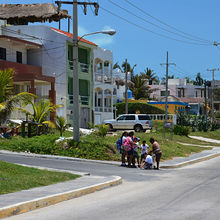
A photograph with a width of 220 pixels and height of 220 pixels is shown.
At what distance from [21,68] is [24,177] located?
26488 mm

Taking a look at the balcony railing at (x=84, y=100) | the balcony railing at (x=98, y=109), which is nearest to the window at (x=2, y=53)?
the balcony railing at (x=84, y=100)

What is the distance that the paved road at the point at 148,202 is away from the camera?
933cm

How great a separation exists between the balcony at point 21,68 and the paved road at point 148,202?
20.4m

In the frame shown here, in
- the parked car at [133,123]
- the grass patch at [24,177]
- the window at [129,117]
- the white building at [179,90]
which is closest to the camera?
the grass patch at [24,177]

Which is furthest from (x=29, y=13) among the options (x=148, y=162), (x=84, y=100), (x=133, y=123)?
(x=148, y=162)

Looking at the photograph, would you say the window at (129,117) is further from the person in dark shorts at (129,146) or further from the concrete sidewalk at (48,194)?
the concrete sidewalk at (48,194)

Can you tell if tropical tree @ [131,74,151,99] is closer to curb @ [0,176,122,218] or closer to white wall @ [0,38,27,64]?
white wall @ [0,38,27,64]

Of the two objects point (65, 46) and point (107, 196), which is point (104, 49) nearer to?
point (65, 46)

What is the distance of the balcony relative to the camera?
35.8 metres

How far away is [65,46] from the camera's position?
43.4 m

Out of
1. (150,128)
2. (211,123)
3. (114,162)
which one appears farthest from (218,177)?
(211,123)

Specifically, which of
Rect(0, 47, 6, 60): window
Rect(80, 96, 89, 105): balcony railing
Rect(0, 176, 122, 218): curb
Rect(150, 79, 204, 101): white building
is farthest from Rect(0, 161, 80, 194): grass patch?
Rect(150, 79, 204, 101): white building

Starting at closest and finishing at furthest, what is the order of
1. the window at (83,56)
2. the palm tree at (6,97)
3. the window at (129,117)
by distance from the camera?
the palm tree at (6,97)
the window at (129,117)
the window at (83,56)

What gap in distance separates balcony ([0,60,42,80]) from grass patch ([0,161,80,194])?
824 inches
